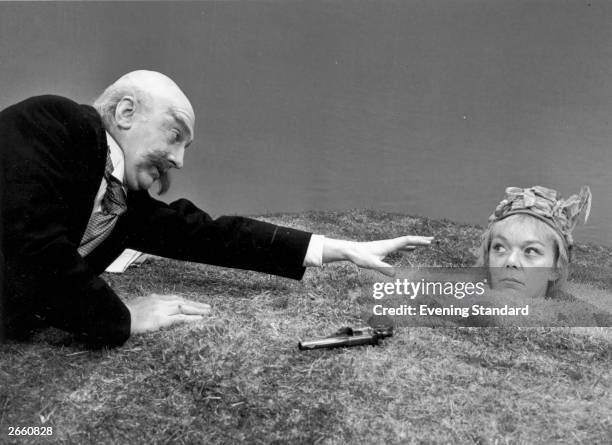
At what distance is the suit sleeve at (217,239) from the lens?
4.07 m

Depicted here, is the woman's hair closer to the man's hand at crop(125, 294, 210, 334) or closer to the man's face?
the man's hand at crop(125, 294, 210, 334)

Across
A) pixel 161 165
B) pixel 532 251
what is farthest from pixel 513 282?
pixel 161 165

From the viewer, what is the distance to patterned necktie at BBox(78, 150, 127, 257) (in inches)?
141

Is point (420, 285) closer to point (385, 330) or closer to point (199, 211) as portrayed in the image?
point (385, 330)

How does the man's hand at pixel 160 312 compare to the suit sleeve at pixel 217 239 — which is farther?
the suit sleeve at pixel 217 239

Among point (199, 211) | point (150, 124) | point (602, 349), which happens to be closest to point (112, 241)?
point (199, 211)

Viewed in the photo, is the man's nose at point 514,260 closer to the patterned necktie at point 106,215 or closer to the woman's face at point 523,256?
the woman's face at point 523,256

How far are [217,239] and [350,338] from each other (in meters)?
1.28

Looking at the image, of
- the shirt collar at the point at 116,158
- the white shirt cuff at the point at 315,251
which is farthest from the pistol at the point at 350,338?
the shirt collar at the point at 116,158

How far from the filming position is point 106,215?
12.4 feet

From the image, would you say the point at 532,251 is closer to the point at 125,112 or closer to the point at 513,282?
the point at 513,282

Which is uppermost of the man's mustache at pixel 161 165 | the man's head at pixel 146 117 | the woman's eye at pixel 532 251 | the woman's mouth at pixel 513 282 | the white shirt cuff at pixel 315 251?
the man's head at pixel 146 117

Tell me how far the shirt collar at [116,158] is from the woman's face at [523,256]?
2.99 metres

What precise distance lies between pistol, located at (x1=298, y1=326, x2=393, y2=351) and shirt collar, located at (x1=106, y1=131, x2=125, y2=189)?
5.14ft
